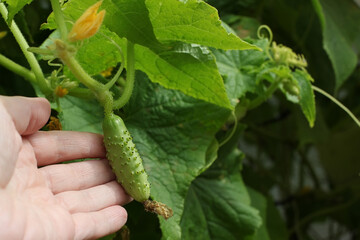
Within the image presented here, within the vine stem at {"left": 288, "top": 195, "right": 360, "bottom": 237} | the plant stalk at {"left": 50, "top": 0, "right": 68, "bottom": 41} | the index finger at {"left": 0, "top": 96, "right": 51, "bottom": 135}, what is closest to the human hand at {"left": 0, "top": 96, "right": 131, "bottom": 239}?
the index finger at {"left": 0, "top": 96, "right": 51, "bottom": 135}

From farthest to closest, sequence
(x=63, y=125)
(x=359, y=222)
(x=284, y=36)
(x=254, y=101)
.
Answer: (x=359, y=222) < (x=284, y=36) < (x=254, y=101) < (x=63, y=125)

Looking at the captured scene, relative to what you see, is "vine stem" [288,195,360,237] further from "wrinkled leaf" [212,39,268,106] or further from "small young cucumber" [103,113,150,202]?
"small young cucumber" [103,113,150,202]


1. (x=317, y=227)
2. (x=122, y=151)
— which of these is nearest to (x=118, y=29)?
(x=122, y=151)

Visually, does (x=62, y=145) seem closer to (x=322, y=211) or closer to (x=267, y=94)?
(x=267, y=94)

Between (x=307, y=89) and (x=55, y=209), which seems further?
(x=307, y=89)

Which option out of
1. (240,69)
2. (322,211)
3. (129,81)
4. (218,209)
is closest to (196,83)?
(129,81)

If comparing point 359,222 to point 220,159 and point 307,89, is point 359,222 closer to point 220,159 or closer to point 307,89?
point 220,159

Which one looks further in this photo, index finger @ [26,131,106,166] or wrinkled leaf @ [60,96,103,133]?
wrinkled leaf @ [60,96,103,133]
